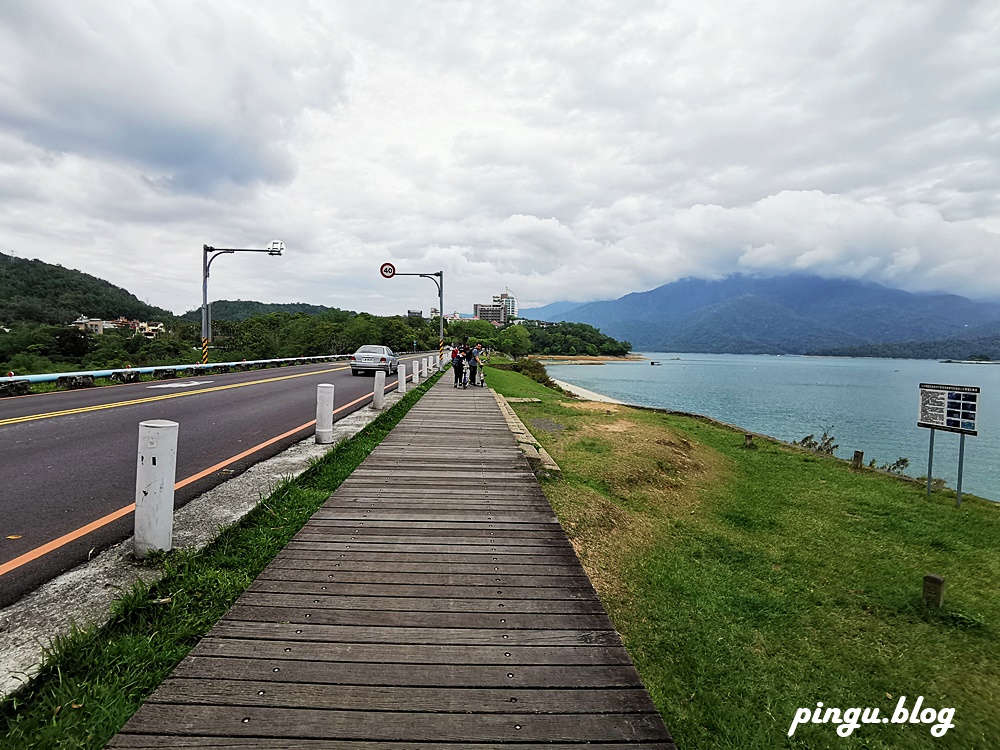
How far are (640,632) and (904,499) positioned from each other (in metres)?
9.38

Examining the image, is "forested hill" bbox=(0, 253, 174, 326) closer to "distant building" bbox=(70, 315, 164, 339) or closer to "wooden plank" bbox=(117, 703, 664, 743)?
"distant building" bbox=(70, 315, 164, 339)

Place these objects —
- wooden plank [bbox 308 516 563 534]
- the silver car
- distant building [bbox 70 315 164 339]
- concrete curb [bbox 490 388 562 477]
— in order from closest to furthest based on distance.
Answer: wooden plank [bbox 308 516 563 534] < concrete curb [bbox 490 388 562 477] < the silver car < distant building [bbox 70 315 164 339]

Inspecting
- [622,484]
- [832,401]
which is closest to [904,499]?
[622,484]

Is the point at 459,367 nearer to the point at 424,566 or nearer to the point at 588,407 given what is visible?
the point at 588,407

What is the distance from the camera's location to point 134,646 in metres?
2.80

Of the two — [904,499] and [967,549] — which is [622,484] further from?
[904,499]

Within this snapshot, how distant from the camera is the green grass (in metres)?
2.25

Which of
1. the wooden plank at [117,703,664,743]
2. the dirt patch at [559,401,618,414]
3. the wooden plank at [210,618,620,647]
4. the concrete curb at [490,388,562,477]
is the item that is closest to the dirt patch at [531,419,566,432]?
the concrete curb at [490,388,562,477]

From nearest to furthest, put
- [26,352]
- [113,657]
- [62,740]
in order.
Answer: [62,740], [113,657], [26,352]

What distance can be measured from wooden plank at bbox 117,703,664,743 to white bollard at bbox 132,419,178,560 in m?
1.90

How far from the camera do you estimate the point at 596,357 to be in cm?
15350

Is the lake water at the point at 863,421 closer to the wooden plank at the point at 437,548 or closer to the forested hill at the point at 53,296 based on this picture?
the wooden plank at the point at 437,548

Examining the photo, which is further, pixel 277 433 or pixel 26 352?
pixel 26 352

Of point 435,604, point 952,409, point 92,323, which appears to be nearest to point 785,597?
point 435,604
